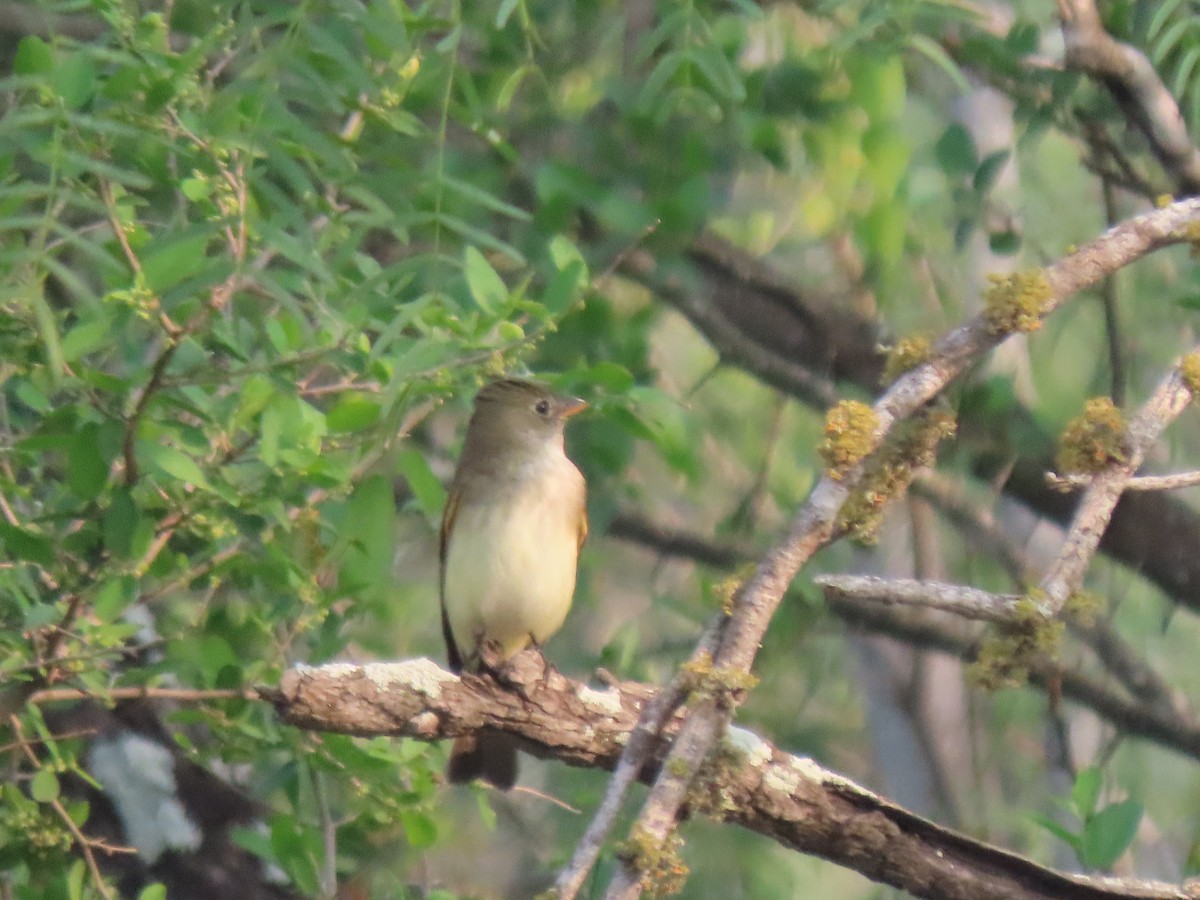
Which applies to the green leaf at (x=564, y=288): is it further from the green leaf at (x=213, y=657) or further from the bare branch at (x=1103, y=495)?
the bare branch at (x=1103, y=495)

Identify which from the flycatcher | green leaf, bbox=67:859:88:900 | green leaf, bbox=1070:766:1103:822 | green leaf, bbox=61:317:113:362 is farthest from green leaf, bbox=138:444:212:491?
green leaf, bbox=1070:766:1103:822

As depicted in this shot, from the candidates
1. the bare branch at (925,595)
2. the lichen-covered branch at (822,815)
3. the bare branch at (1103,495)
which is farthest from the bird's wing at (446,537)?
the bare branch at (925,595)

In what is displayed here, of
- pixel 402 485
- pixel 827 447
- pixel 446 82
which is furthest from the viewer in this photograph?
pixel 402 485

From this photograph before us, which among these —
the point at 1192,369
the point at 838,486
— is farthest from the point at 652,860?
the point at 1192,369

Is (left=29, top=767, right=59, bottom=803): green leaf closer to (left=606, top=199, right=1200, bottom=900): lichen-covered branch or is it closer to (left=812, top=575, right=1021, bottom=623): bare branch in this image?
(left=606, top=199, right=1200, bottom=900): lichen-covered branch

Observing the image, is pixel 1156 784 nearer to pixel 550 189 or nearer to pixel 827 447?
pixel 550 189

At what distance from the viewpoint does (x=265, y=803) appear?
4.77m

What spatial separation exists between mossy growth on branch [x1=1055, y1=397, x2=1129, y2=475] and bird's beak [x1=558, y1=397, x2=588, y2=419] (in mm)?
2043

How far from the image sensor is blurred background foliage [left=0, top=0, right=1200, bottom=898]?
2883mm

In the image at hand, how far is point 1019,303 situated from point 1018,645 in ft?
1.70

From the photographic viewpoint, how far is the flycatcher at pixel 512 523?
14.4ft

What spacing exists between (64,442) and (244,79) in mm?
700

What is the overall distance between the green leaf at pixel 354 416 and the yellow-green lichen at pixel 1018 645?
1.30 meters

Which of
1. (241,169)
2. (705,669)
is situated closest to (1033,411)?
(241,169)
